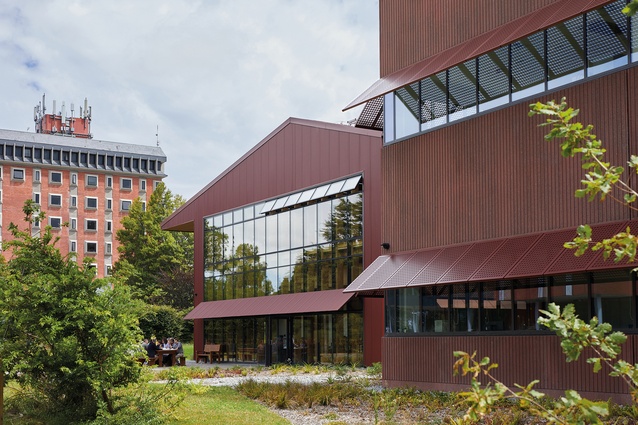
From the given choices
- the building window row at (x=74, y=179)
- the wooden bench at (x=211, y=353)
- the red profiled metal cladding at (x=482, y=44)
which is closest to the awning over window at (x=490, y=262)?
the red profiled metal cladding at (x=482, y=44)

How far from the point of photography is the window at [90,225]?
99.1m

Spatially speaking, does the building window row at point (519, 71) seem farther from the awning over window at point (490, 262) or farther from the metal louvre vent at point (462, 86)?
the awning over window at point (490, 262)

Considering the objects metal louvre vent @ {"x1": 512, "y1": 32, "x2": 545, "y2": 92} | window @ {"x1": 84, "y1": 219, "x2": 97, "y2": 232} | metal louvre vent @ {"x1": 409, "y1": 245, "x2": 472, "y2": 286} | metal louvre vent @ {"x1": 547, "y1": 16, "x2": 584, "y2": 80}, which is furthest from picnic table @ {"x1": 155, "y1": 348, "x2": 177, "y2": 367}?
window @ {"x1": 84, "y1": 219, "x2": 97, "y2": 232}

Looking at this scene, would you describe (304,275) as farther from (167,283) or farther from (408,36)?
(167,283)

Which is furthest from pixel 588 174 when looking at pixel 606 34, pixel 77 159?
pixel 77 159

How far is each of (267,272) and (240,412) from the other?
22.3m

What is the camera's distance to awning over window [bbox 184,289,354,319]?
32.8 metres

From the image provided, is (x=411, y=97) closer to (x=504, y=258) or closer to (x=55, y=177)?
(x=504, y=258)

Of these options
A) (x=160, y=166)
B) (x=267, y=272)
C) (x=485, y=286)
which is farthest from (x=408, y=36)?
(x=160, y=166)

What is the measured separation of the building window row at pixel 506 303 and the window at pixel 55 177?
82.6 m

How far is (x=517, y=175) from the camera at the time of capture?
18188mm

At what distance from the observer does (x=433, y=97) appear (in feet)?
68.6

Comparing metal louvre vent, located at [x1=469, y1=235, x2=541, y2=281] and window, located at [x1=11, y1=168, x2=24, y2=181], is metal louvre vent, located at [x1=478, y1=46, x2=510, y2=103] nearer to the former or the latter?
metal louvre vent, located at [x1=469, y1=235, x2=541, y2=281]

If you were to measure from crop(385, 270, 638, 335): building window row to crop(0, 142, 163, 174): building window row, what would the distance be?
3234 inches
